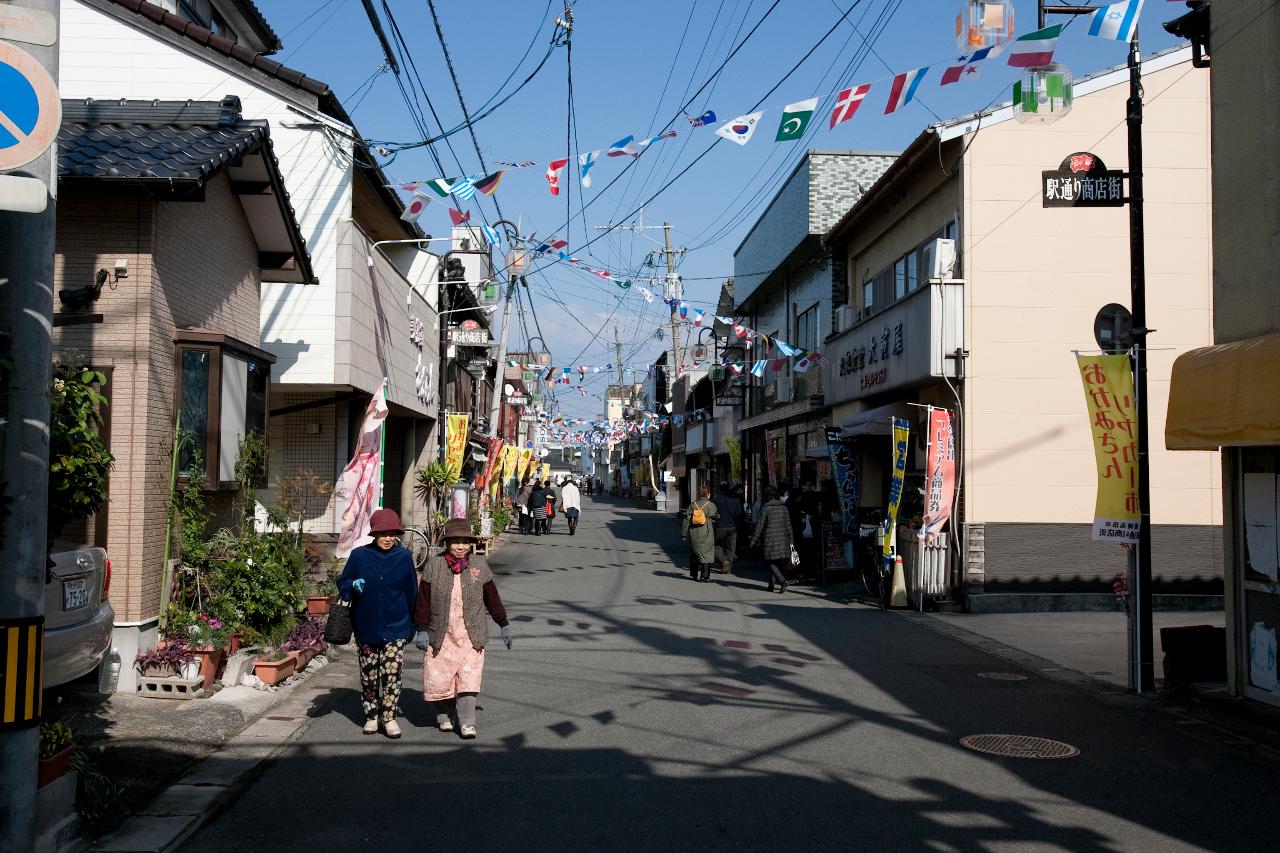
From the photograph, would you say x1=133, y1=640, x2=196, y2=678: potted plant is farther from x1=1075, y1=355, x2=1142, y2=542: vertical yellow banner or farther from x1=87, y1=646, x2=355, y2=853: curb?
x1=1075, y1=355, x2=1142, y2=542: vertical yellow banner

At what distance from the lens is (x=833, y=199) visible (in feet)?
81.9

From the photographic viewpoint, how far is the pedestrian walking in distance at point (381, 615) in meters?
8.05

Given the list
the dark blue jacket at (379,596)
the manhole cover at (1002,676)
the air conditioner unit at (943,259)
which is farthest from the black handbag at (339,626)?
the air conditioner unit at (943,259)

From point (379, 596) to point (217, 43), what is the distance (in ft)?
32.5

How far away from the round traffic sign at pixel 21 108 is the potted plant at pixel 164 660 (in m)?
5.56

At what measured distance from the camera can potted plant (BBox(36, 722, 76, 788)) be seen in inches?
205

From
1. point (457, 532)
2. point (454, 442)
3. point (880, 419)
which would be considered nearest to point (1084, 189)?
point (457, 532)

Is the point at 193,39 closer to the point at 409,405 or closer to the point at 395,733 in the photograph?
the point at 409,405

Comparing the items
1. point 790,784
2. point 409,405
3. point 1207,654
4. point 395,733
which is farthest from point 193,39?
point 1207,654

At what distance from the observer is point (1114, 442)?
10203mm

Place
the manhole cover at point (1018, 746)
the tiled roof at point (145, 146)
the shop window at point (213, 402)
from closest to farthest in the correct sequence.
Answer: the manhole cover at point (1018, 746) → the tiled roof at point (145, 146) → the shop window at point (213, 402)

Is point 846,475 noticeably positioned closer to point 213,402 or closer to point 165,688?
point 213,402

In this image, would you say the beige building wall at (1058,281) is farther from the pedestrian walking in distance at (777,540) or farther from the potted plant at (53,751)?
the potted plant at (53,751)

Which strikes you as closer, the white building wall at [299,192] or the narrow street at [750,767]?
the narrow street at [750,767]
